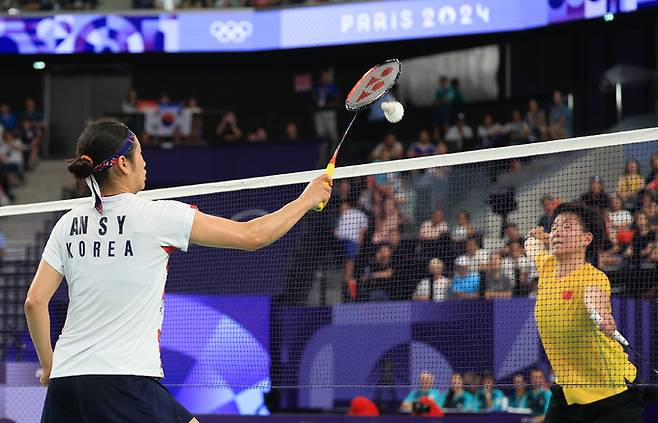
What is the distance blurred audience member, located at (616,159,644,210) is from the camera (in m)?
10.5

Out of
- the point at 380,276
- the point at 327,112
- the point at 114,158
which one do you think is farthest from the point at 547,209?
the point at 327,112

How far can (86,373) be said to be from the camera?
4840 millimetres

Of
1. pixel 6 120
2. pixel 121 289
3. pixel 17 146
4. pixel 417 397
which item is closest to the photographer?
pixel 121 289

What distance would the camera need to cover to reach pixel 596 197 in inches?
389

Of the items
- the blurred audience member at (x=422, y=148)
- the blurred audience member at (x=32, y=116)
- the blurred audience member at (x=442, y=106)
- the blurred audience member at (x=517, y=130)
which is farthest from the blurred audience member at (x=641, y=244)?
the blurred audience member at (x=32, y=116)

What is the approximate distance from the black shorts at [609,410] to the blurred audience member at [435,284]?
4.13 meters

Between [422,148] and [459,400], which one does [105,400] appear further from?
[422,148]

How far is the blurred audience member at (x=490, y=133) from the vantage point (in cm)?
1909

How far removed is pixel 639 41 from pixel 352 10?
218 inches

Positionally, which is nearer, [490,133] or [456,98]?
[490,133]

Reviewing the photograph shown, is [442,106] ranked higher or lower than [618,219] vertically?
higher

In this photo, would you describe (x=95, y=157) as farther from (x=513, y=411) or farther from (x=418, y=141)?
(x=418, y=141)

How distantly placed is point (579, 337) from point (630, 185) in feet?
13.9

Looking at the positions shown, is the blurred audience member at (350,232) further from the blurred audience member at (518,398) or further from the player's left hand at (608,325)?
the player's left hand at (608,325)
